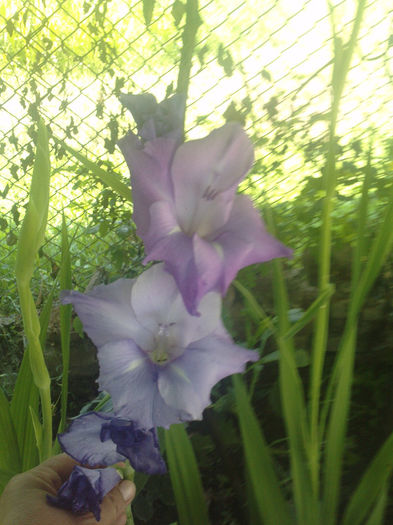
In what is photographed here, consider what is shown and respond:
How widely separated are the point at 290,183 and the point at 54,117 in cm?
91

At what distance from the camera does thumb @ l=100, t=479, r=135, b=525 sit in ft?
1.46

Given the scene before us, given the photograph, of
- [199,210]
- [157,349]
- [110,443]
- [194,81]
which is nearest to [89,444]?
[110,443]

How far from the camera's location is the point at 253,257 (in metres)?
0.27

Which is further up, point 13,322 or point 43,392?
point 43,392

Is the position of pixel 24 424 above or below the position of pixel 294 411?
above

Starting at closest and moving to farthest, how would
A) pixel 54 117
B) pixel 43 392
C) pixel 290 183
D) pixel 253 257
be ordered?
pixel 253 257, pixel 43 392, pixel 290 183, pixel 54 117

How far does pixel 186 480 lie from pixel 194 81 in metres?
1.25

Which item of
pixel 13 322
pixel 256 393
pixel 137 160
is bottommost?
pixel 256 393

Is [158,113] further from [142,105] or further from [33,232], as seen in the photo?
[33,232]

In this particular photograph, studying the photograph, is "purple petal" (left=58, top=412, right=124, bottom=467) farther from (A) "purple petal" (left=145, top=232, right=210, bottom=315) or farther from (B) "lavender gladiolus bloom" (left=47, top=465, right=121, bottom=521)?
(A) "purple petal" (left=145, top=232, right=210, bottom=315)

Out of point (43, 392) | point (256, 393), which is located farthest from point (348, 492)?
point (43, 392)

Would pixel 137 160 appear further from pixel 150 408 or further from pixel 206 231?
pixel 150 408

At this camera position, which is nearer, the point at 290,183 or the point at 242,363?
the point at 242,363

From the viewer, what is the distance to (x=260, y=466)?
22.5 inches
